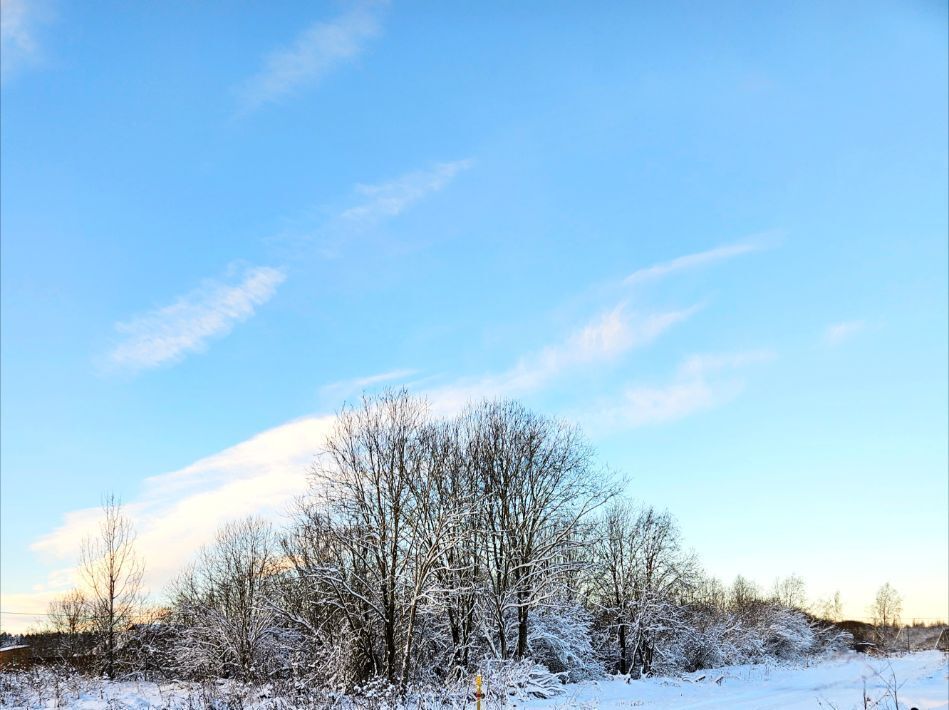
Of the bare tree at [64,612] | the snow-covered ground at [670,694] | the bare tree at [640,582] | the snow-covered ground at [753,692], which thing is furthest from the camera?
the bare tree at [64,612]

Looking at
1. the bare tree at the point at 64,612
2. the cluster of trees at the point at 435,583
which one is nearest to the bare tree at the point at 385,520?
the cluster of trees at the point at 435,583

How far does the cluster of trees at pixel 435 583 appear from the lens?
2398 cm

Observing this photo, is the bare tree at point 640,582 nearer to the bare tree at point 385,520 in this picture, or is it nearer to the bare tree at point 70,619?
the bare tree at point 385,520

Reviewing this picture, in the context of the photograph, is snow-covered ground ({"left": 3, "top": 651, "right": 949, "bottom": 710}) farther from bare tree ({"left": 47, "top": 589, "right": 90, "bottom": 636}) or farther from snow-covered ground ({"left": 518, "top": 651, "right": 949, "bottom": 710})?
bare tree ({"left": 47, "top": 589, "right": 90, "bottom": 636})

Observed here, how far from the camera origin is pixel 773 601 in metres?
69.6

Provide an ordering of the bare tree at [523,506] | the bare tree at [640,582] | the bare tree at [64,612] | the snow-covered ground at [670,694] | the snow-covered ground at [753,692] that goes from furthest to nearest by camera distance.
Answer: the bare tree at [64,612] < the bare tree at [640,582] < the bare tree at [523,506] < the snow-covered ground at [753,692] < the snow-covered ground at [670,694]

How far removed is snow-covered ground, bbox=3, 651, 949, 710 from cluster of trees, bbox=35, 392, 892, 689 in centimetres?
281

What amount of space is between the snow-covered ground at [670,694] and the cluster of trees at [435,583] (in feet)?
9.21

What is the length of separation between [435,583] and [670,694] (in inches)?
425

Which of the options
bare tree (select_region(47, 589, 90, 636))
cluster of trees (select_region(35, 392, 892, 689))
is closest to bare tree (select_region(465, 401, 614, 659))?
cluster of trees (select_region(35, 392, 892, 689))

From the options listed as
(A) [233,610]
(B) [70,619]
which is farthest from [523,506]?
(B) [70,619]

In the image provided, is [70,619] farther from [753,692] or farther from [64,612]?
[753,692]

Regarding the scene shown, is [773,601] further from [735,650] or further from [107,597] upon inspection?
[107,597]

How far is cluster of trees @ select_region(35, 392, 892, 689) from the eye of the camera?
23984 millimetres
